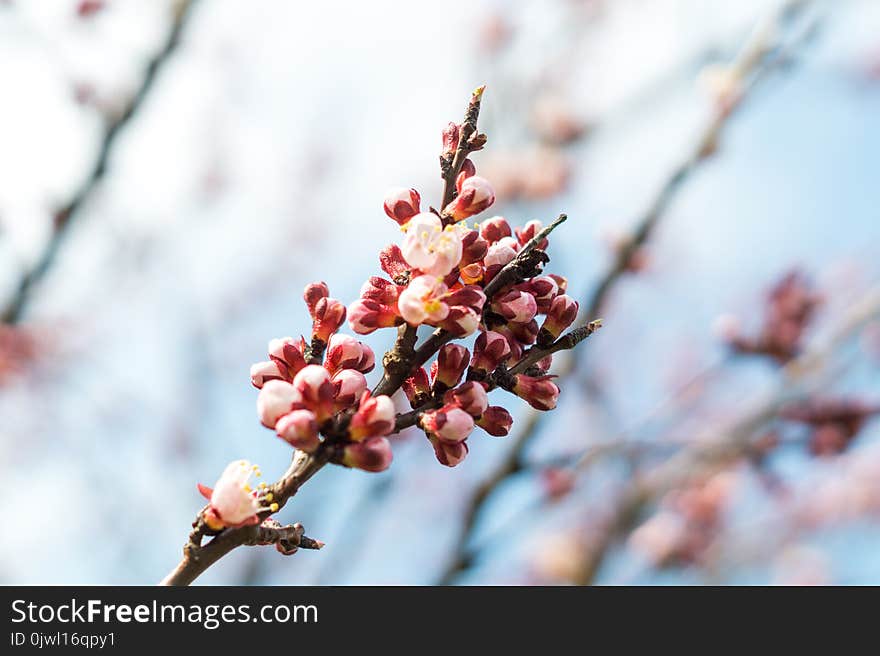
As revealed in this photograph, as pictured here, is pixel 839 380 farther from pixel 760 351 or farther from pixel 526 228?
pixel 526 228

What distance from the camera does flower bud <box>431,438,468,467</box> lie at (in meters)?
1.51

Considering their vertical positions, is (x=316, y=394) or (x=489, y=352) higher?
(x=489, y=352)

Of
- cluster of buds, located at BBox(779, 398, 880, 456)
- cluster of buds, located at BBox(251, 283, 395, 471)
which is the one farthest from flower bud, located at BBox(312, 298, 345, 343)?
cluster of buds, located at BBox(779, 398, 880, 456)

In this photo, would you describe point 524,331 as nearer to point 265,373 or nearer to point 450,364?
point 450,364

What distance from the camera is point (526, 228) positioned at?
1767mm

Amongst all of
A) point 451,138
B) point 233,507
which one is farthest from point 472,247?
point 233,507

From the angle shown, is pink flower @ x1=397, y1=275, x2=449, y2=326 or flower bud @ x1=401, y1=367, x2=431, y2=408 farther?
flower bud @ x1=401, y1=367, x2=431, y2=408

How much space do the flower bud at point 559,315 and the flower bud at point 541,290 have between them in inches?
0.5

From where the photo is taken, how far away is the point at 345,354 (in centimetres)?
161

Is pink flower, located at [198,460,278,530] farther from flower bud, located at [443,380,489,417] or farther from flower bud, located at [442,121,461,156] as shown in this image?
flower bud, located at [442,121,461,156]

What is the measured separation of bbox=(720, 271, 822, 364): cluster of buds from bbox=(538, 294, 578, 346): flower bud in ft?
9.44

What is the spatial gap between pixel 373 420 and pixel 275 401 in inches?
8.3
